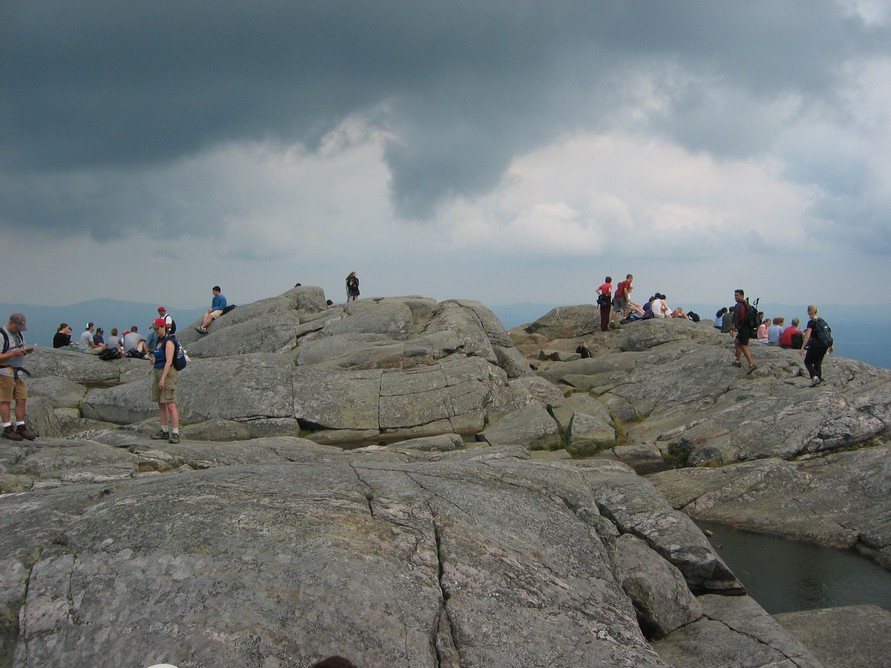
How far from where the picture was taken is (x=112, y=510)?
1309 cm

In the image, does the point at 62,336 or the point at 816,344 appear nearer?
the point at 816,344

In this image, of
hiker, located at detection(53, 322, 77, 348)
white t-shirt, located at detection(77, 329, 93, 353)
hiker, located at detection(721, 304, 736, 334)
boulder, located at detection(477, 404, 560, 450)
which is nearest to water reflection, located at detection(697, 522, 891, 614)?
boulder, located at detection(477, 404, 560, 450)

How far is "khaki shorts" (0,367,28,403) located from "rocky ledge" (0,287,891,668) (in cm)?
197

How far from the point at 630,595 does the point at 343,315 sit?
115 ft

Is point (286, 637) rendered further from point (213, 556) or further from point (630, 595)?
point (630, 595)

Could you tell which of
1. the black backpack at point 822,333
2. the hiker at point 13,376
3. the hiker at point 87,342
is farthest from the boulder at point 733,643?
the hiker at point 87,342

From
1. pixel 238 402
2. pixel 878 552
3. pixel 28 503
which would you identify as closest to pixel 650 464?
pixel 878 552

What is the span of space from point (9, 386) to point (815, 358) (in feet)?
119

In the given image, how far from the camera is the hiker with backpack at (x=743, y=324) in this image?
120 feet

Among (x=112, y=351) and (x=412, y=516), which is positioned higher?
(x=112, y=351)

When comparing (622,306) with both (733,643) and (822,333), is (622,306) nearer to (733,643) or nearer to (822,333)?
(822,333)

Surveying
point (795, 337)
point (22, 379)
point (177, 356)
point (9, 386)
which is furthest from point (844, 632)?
point (795, 337)

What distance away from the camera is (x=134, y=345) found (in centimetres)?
4553

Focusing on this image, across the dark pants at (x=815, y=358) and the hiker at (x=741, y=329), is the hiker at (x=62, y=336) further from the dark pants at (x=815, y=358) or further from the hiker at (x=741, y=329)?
the dark pants at (x=815, y=358)
